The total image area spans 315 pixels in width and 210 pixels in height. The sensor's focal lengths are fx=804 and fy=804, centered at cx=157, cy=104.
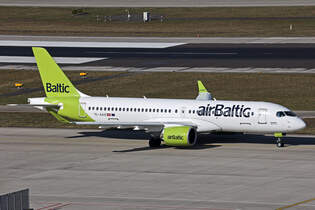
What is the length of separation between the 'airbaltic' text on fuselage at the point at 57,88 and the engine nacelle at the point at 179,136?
11.6 metres

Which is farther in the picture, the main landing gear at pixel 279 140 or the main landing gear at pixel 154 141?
the main landing gear at pixel 154 141

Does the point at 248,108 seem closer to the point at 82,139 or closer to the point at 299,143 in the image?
the point at 299,143

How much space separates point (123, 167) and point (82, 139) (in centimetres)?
1415

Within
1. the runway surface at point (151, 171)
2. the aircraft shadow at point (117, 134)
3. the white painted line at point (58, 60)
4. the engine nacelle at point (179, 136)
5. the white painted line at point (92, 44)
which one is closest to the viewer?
the runway surface at point (151, 171)

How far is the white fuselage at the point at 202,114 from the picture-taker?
64.8 m

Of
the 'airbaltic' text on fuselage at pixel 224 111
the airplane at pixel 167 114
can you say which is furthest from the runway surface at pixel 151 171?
the 'airbaltic' text on fuselage at pixel 224 111

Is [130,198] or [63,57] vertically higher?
[63,57]

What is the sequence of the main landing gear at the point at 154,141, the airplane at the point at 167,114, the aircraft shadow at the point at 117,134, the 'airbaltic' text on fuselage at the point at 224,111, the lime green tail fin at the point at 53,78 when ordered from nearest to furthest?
the airplane at the point at 167,114 → the 'airbaltic' text on fuselage at the point at 224,111 → the main landing gear at the point at 154,141 → the lime green tail fin at the point at 53,78 → the aircraft shadow at the point at 117,134

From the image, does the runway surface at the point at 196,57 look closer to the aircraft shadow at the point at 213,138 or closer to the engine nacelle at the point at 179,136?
the aircraft shadow at the point at 213,138

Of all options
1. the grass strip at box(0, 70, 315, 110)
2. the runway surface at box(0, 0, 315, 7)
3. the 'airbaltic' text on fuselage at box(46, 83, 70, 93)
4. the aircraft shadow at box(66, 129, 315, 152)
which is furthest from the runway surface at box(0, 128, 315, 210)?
the runway surface at box(0, 0, 315, 7)

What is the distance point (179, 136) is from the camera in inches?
2512

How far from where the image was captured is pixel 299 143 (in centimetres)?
6800

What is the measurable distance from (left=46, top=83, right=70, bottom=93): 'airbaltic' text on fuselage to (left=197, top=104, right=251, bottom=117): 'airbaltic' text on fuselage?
12.8 m

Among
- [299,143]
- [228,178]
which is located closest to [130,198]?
[228,178]
